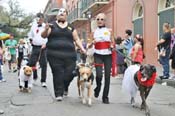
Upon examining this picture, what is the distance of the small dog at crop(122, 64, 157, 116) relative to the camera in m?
8.32

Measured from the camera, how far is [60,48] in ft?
30.8

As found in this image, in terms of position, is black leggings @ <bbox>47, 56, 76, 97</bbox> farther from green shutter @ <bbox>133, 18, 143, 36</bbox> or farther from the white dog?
green shutter @ <bbox>133, 18, 143, 36</bbox>

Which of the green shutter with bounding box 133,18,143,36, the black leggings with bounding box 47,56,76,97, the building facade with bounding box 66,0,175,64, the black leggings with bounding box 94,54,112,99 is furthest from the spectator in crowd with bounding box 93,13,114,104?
the green shutter with bounding box 133,18,143,36

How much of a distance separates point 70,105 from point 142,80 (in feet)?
5.29

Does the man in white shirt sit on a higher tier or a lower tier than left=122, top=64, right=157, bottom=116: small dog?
higher

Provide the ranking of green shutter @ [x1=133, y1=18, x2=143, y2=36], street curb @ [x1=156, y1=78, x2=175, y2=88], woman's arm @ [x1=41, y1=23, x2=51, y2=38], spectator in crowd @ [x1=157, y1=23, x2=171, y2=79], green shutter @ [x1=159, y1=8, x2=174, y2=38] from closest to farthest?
woman's arm @ [x1=41, y1=23, x2=51, y2=38], street curb @ [x1=156, y1=78, x2=175, y2=88], spectator in crowd @ [x1=157, y1=23, x2=171, y2=79], green shutter @ [x1=159, y1=8, x2=174, y2=38], green shutter @ [x1=133, y1=18, x2=143, y2=36]

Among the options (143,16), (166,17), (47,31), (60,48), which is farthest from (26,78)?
(143,16)

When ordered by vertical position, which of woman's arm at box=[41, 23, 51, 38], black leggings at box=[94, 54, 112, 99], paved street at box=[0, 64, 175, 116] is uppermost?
woman's arm at box=[41, 23, 51, 38]

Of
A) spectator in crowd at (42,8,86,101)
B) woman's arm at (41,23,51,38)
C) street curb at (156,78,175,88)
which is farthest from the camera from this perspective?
street curb at (156,78,175,88)

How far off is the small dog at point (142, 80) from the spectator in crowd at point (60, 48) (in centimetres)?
118

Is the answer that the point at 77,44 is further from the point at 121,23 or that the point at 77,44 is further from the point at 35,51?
the point at 121,23

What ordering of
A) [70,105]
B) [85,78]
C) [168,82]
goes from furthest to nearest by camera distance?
1. [168,82]
2. [70,105]
3. [85,78]

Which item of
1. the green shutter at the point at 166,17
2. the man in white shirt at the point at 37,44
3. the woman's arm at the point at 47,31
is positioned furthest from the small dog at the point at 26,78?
the green shutter at the point at 166,17

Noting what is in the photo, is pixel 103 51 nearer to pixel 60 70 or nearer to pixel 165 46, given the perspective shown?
pixel 60 70
